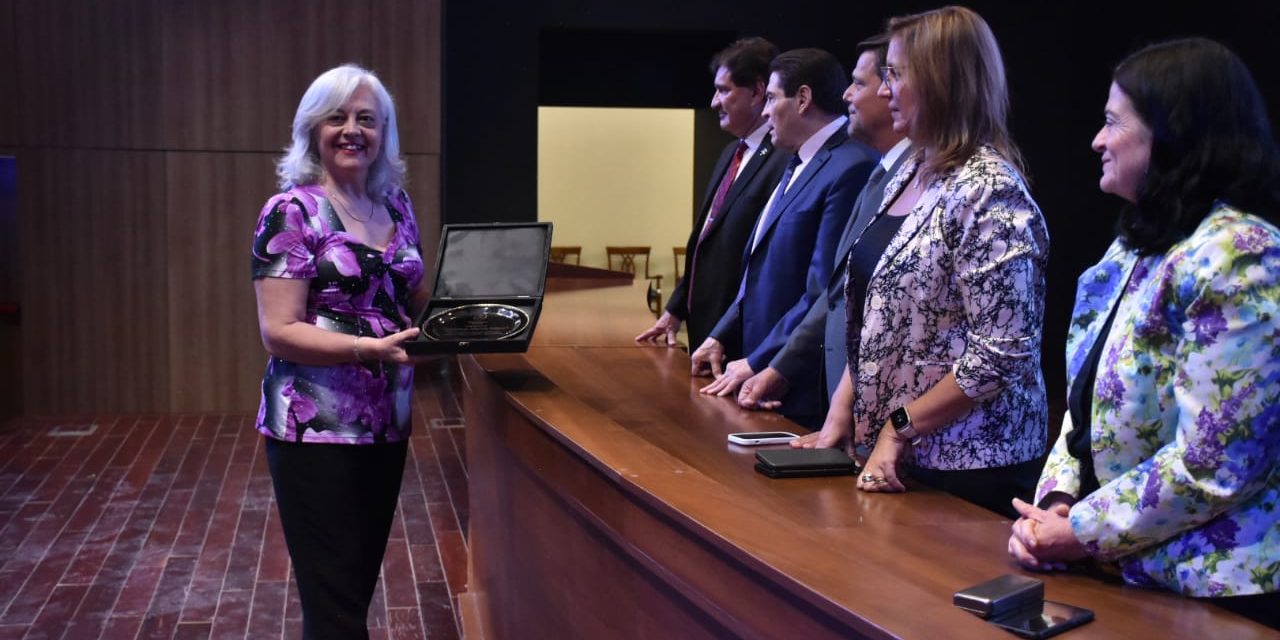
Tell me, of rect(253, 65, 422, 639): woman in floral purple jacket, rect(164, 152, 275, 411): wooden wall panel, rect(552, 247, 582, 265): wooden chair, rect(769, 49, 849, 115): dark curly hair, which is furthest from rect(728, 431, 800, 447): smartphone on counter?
rect(552, 247, 582, 265): wooden chair

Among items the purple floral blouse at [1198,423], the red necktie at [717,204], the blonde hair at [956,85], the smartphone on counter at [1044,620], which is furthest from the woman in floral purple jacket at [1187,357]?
the red necktie at [717,204]

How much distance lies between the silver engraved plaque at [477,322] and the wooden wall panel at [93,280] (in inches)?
235

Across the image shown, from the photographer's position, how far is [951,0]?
820cm

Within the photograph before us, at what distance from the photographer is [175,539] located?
5.11 m

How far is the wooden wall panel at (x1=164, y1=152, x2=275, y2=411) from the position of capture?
803 centimetres

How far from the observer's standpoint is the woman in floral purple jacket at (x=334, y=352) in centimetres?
260

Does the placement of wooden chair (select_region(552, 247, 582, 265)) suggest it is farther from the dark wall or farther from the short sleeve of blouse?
the short sleeve of blouse

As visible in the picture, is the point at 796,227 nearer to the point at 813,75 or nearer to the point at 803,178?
the point at 803,178

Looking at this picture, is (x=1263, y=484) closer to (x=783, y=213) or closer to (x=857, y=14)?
(x=783, y=213)

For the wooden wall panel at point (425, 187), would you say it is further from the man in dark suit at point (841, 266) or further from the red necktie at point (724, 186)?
the man in dark suit at point (841, 266)

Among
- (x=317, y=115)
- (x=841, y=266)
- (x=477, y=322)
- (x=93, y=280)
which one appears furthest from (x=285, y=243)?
(x=93, y=280)

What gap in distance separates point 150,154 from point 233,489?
9.69 ft

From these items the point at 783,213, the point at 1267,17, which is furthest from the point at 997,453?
the point at 1267,17

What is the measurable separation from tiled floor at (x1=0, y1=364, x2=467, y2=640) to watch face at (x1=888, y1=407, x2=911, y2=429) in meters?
2.42
